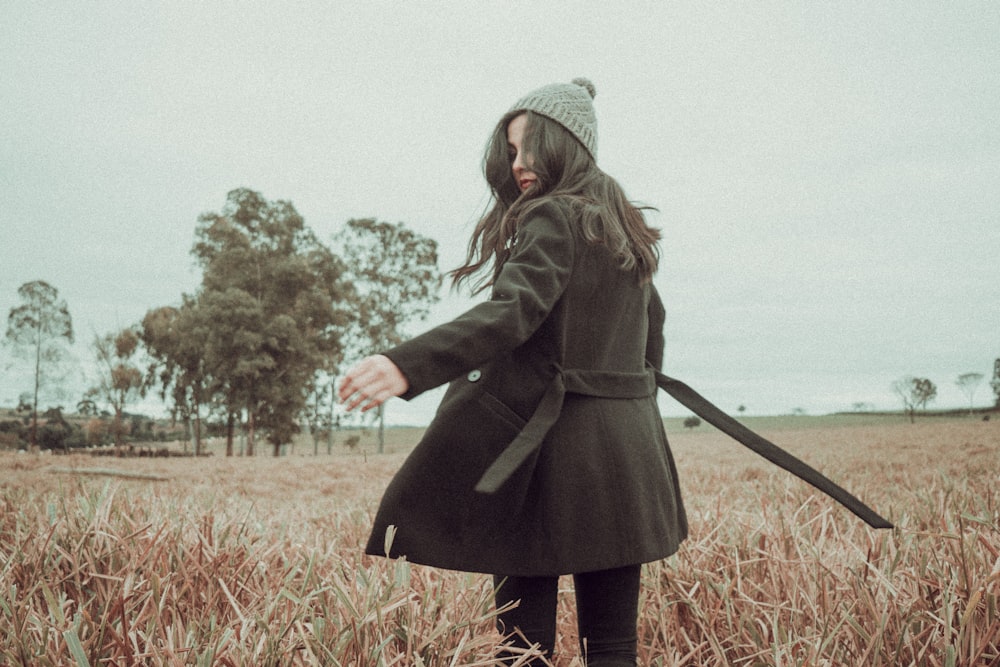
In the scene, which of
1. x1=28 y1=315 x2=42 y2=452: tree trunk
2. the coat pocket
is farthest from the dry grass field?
x1=28 y1=315 x2=42 y2=452: tree trunk

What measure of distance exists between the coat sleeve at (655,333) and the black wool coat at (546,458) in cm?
44

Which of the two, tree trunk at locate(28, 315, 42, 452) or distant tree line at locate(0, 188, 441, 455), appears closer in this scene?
tree trunk at locate(28, 315, 42, 452)

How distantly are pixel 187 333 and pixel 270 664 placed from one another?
26.9 metres

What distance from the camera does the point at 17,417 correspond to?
15195 mm

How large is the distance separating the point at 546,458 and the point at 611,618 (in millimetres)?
542

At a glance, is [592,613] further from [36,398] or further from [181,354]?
[181,354]

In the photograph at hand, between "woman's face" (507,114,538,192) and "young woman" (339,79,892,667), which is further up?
"woman's face" (507,114,538,192)

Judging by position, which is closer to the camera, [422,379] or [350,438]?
[422,379]

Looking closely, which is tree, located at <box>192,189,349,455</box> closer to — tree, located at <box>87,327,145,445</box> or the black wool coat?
tree, located at <box>87,327,145,445</box>

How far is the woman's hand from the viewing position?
1491 millimetres

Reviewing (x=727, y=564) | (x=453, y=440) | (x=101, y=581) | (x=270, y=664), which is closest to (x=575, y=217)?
(x=453, y=440)

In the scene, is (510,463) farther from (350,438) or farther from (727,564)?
(350,438)

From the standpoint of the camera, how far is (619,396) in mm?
2018

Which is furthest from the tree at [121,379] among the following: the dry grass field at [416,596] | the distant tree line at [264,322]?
the dry grass field at [416,596]
